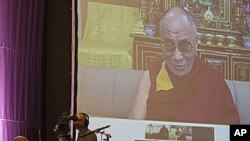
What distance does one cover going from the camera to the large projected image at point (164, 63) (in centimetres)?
539

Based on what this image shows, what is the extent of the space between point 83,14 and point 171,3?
36.2 inches

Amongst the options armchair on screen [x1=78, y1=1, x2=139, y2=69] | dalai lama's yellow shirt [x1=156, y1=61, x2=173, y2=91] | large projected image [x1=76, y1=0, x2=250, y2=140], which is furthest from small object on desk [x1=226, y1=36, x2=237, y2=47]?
armchair on screen [x1=78, y1=1, x2=139, y2=69]

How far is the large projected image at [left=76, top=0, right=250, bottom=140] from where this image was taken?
17.7 feet

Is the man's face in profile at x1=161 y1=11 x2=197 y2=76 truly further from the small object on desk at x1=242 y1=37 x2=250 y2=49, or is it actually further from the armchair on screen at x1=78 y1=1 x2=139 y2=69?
the small object on desk at x1=242 y1=37 x2=250 y2=49

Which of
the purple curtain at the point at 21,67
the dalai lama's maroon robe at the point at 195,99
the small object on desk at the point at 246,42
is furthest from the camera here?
the small object on desk at the point at 246,42

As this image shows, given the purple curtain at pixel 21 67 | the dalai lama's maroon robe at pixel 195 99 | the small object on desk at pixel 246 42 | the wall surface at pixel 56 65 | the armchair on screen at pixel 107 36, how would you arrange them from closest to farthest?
the armchair on screen at pixel 107 36, the dalai lama's maroon robe at pixel 195 99, the purple curtain at pixel 21 67, the small object on desk at pixel 246 42, the wall surface at pixel 56 65

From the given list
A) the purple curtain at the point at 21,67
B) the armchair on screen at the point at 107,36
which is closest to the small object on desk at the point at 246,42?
the armchair on screen at the point at 107,36

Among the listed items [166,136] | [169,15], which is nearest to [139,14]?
[169,15]

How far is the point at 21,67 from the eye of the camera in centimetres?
582

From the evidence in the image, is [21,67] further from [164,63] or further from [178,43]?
[178,43]

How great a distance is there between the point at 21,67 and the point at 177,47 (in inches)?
63.1

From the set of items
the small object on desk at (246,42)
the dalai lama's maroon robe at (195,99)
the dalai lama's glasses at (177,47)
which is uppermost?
the small object on desk at (246,42)

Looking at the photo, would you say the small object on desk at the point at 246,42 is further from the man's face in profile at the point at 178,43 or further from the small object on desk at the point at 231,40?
the man's face in profile at the point at 178,43

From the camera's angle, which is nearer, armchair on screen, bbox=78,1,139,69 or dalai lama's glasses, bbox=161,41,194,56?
armchair on screen, bbox=78,1,139,69
